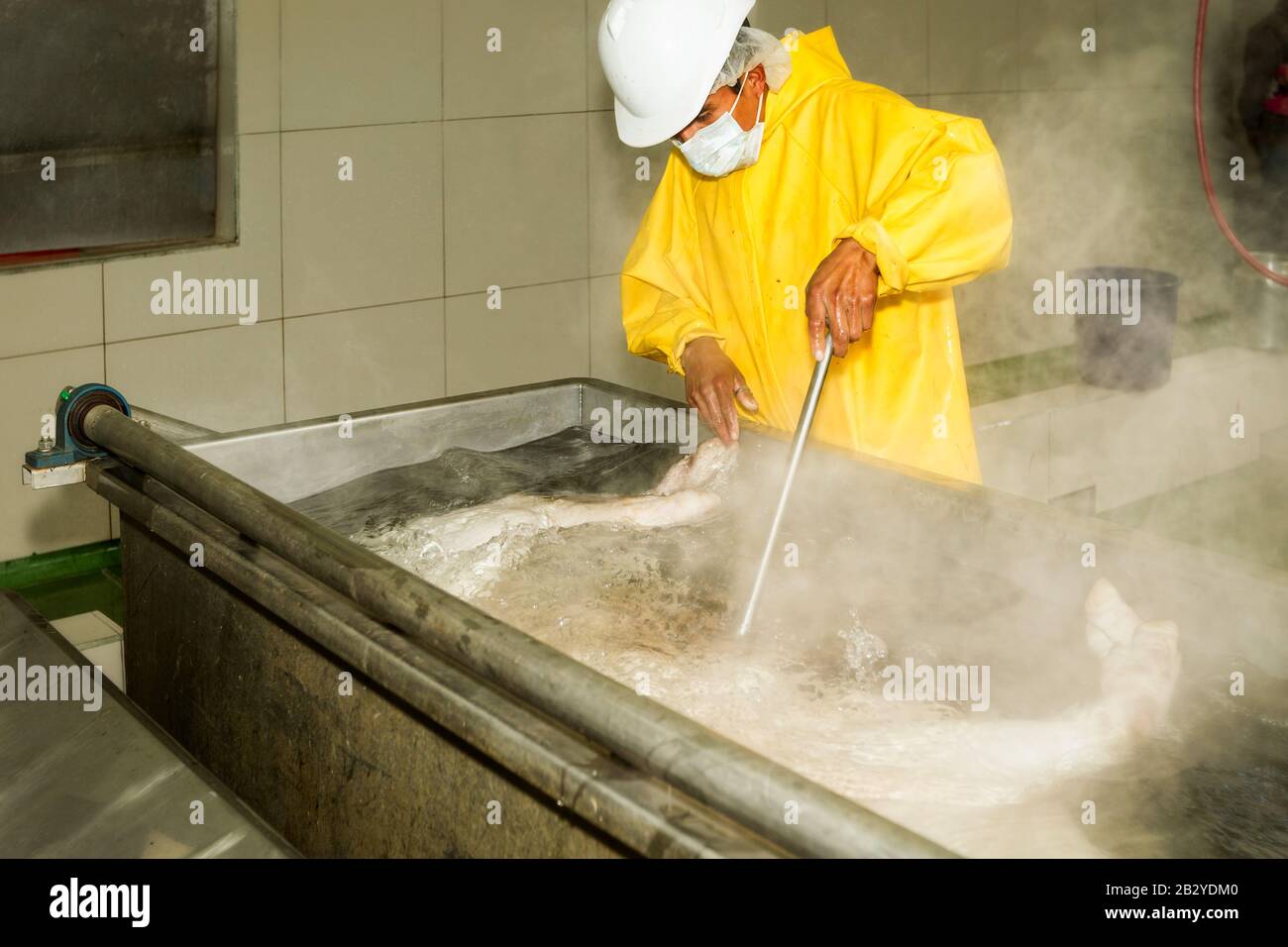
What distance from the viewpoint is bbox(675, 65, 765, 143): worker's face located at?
2398 mm

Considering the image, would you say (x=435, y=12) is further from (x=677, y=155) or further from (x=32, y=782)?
(x=32, y=782)

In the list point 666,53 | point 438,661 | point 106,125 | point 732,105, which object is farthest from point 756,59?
point 106,125

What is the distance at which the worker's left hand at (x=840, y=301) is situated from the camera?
2061 mm

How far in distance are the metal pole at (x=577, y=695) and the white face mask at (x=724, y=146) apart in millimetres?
1090

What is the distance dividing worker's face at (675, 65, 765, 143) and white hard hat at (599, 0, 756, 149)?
6 centimetres

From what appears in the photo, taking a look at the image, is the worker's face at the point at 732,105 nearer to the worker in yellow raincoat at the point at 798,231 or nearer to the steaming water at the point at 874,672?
the worker in yellow raincoat at the point at 798,231

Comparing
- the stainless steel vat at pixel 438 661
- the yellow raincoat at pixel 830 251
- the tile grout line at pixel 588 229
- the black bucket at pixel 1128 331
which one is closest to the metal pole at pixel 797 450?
the stainless steel vat at pixel 438 661

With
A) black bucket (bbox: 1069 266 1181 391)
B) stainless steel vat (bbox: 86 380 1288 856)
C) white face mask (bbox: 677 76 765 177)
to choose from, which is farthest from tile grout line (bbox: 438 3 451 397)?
black bucket (bbox: 1069 266 1181 391)

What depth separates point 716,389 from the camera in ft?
7.96

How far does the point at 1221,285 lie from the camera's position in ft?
20.0

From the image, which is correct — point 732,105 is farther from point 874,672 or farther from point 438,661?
point 438,661

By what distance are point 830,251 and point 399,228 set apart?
6.58ft

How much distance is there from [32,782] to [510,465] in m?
1.17
